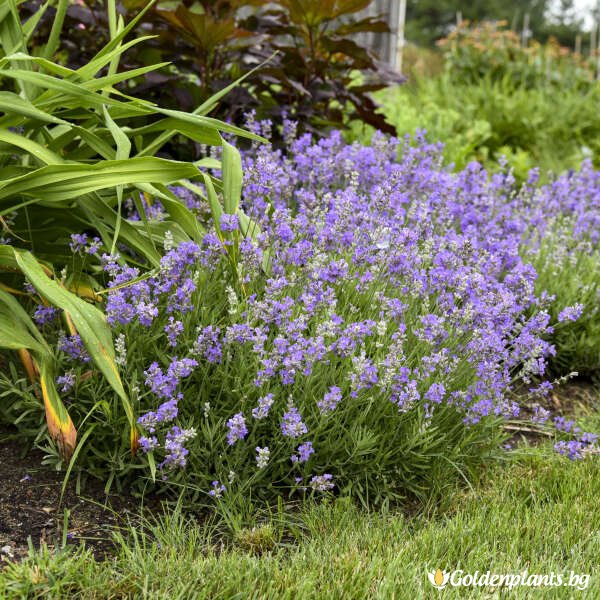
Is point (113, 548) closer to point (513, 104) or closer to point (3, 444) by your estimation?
point (3, 444)

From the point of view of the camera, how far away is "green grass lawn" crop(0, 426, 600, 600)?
2.18 meters

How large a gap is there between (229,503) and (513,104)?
25.1ft

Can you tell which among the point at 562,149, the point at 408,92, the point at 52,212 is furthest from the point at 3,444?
the point at 408,92

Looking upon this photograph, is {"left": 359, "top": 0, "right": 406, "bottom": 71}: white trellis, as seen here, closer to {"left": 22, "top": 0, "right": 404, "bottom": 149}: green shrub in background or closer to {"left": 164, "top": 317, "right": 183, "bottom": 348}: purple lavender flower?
{"left": 22, "top": 0, "right": 404, "bottom": 149}: green shrub in background

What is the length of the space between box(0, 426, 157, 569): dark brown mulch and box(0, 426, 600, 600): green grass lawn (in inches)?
3.5

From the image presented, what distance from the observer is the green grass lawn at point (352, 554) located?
2.18 meters

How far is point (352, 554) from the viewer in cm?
237

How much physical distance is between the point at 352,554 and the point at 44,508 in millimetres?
966

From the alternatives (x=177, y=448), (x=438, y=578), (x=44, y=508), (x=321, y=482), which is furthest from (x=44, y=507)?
(x=438, y=578)

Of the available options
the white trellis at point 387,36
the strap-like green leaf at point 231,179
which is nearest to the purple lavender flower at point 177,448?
the strap-like green leaf at point 231,179

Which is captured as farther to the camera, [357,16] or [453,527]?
[357,16]

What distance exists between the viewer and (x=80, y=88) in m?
2.79

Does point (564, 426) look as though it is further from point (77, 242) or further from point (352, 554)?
point (77, 242)

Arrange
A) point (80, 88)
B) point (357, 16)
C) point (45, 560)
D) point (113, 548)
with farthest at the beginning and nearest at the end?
point (357, 16), point (80, 88), point (113, 548), point (45, 560)
